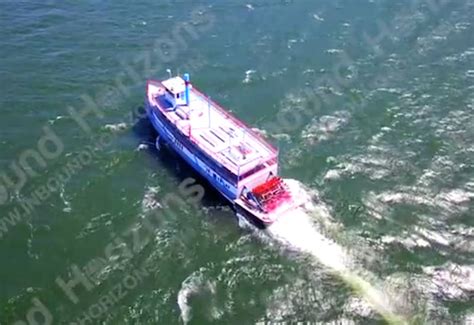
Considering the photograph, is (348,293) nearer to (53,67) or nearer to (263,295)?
(263,295)

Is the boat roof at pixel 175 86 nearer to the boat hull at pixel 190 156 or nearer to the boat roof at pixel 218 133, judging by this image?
the boat roof at pixel 218 133

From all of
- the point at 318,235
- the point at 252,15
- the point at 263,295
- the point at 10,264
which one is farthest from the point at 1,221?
the point at 252,15

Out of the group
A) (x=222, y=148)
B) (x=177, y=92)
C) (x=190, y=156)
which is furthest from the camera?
(x=177, y=92)

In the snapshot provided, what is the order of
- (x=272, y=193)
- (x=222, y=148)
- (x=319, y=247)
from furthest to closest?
(x=222, y=148) < (x=272, y=193) < (x=319, y=247)

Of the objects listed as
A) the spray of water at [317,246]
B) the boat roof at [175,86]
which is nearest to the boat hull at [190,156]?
the boat roof at [175,86]

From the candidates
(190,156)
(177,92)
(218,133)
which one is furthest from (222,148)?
(177,92)

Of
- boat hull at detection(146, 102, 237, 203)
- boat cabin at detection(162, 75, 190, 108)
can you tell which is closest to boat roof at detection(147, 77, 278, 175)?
boat cabin at detection(162, 75, 190, 108)

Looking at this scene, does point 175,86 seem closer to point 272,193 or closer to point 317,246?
point 272,193
